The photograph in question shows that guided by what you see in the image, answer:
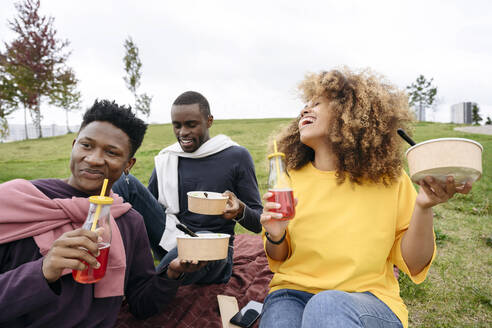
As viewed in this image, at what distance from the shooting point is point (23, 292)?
1.57 m

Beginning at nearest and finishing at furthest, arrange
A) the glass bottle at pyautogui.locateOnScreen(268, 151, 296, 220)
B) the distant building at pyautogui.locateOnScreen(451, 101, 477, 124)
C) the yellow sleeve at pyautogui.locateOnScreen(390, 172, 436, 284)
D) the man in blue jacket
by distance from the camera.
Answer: the glass bottle at pyautogui.locateOnScreen(268, 151, 296, 220)
the yellow sleeve at pyautogui.locateOnScreen(390, 172, 436, 284)
the man in blue jacket
the distant building at pyautogui.locateOnScreen(451, 101, 477, 124)

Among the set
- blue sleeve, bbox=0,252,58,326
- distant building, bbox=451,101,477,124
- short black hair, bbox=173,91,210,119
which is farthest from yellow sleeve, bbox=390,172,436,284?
distant building, bbox=451,101,477,124

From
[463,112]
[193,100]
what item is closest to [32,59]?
[193,100]

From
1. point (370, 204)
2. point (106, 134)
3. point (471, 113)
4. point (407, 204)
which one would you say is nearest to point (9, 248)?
point (106, 134)

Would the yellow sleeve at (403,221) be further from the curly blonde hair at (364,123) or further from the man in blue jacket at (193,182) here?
the man in blue jacket at (193,182)

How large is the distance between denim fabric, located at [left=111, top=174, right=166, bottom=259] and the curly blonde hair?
196 centimetres

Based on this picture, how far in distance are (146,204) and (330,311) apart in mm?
2604

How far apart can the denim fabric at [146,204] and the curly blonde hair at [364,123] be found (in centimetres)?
196

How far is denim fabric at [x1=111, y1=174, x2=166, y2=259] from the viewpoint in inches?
139

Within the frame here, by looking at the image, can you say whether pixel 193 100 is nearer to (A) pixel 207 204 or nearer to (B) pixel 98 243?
(A) pixel 207 204

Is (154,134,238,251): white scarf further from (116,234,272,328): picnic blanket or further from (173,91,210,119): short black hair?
(116,234,272,328): picnic blanket

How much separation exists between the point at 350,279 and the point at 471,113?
2205 inches

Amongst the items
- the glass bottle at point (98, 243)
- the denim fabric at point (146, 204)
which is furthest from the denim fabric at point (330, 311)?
the denim fabric at point (146, 204)

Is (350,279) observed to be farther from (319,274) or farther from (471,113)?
(471,113)
